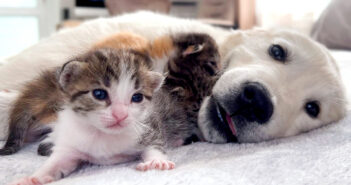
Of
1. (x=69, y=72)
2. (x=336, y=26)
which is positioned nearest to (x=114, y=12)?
(x=336, y=26)

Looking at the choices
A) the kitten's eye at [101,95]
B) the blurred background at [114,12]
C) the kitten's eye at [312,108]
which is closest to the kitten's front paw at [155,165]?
the kitten's eye at [101,95]

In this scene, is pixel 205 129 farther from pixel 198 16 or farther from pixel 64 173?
pixel 198 16

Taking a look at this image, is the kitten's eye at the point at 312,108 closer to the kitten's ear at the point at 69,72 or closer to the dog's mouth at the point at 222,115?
the dog's mouth at the point at 222,115

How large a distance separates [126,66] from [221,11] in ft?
13.5

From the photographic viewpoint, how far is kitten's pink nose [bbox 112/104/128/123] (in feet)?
3.30

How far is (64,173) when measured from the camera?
111 centimetres

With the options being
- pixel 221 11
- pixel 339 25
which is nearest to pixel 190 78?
pixel 339 25

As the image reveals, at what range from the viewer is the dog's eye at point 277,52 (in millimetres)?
1575

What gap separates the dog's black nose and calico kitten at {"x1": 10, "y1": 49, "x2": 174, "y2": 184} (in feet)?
0.96

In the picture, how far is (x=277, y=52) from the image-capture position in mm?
1602

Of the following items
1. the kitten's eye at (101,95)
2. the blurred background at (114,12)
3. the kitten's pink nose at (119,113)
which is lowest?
the blurred background at (114,12)

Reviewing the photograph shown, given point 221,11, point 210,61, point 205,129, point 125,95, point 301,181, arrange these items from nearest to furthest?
1. point 301,181
2. point 125,95
3. point 205,129
4. point 210,61
5. point 221,11

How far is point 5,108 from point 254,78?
908 millimetres

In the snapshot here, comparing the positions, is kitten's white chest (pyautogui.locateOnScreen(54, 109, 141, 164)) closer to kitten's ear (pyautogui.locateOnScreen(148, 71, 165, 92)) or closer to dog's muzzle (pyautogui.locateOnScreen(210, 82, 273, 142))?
kitten's ear (pyautogui.locateOnScreen(148, 71, 165, 92))
